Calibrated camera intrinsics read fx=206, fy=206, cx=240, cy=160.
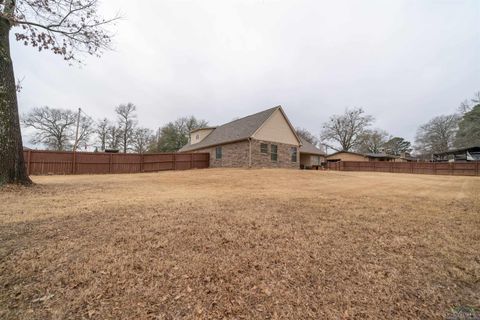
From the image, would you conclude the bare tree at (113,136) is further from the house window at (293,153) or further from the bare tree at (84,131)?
the house window at (293,153)

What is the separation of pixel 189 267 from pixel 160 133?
4145 centimetres

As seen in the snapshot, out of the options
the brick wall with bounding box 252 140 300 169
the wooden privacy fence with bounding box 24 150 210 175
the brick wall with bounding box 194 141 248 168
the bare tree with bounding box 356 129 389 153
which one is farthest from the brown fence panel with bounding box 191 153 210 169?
the bare tree with bounding box 356 129 389 153

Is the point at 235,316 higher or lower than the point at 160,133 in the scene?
lower

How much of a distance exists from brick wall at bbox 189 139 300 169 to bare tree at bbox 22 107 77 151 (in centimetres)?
2989

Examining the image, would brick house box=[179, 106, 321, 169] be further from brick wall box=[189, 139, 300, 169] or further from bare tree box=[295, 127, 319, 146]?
bare tree box=[295, 127, 319, 146]

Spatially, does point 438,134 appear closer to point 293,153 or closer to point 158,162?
point 293,153

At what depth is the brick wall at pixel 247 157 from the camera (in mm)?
17094

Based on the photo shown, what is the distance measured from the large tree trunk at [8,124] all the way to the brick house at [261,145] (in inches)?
500

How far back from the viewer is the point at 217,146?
20359 mm

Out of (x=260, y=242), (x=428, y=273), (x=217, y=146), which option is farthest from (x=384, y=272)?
(x=217, y=146)

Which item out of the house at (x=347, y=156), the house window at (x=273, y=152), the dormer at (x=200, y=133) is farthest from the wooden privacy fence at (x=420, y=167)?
the dormer at (x=200, y=133)

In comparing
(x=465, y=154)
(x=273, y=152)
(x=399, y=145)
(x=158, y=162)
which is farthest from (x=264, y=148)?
→ (x=399, y=145)

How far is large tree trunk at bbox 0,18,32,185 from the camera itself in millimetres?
6691

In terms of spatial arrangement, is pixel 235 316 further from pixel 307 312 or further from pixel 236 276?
pixel 307 312
